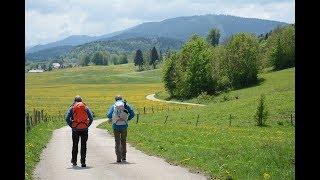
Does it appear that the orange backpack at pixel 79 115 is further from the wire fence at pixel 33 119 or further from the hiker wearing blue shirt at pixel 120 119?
the wire fence at pixel 33 119

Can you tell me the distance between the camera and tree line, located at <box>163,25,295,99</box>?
10250 cm

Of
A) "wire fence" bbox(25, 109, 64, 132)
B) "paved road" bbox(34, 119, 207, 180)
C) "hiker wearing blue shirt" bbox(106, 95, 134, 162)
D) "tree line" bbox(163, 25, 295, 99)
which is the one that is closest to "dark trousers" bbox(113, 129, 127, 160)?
"hiker wearing blue shirt" bbox(106, 95, 134, 162)

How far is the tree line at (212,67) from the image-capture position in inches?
4035

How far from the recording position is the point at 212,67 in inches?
4183

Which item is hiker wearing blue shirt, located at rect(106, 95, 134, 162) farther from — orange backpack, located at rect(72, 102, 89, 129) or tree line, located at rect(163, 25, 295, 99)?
tree line, located at rect(163, 25, 295, 99)

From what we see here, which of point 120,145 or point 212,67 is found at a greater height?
point 212,67

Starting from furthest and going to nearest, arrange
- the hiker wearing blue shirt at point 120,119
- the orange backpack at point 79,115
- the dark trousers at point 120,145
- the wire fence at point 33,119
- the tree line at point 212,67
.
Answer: the tree line at point 212,67 < the wire fence at point 33,119 < the hiker wearing blue shirt at point 120,119 < the dark trousers at point 120,145 < the orange backpack at point 79,115

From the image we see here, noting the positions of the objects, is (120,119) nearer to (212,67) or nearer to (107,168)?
(107,168)

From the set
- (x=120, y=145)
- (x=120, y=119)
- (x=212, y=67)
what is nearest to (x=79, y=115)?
(x=120, y=119)

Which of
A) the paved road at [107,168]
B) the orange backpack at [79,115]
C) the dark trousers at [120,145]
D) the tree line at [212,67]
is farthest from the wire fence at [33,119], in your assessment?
the tree line at [212,67]

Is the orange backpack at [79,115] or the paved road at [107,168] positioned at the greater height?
the orange backpack at [79,115]

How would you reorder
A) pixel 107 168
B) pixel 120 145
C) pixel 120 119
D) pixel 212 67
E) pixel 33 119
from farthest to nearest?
pixel 212 67 < pixel 33 119 < pixel 120 119 < pixel 120 145 < pixel 107 168

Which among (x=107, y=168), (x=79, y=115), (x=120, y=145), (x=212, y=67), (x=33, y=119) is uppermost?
(x=212, y=67)
